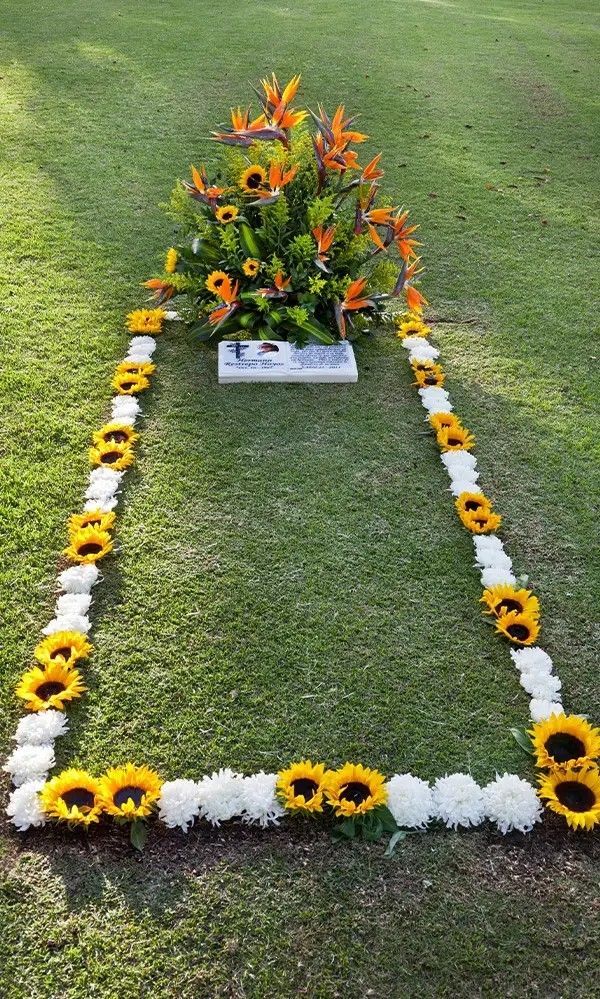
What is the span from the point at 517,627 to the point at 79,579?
1295 mm

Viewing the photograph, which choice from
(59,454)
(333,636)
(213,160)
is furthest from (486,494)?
(213,160)

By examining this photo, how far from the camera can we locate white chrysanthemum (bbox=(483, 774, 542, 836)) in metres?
1.91

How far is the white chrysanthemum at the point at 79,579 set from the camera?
2.44m

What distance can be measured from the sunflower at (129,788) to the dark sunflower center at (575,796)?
957mm

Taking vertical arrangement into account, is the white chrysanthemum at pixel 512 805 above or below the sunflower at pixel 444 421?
below

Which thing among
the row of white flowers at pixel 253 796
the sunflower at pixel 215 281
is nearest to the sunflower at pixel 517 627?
the row of white flowers at pixel 253 796

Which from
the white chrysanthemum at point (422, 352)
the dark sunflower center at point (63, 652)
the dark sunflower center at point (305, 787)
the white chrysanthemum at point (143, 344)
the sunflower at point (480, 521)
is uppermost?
the white chrysanthemum at point (422, 352)

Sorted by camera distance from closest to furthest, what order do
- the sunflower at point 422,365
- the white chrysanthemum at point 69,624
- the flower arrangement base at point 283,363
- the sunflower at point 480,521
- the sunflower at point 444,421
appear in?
the white chrysanthemum at point 69,624 → the sunflower at point 480,521 → the sunflower at point 444,421 → the flower arrangement base at point 283,363 → the sunflower at point 422,365

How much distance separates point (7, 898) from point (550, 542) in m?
1.90

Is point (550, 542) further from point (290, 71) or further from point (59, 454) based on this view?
point (290, 71)

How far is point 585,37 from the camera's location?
941 cm

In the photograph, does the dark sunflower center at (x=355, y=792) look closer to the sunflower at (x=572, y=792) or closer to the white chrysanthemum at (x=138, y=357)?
the sunflower at (x=572, y=792)

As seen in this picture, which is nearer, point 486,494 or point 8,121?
point 486,494

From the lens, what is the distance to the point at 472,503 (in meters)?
2.84
